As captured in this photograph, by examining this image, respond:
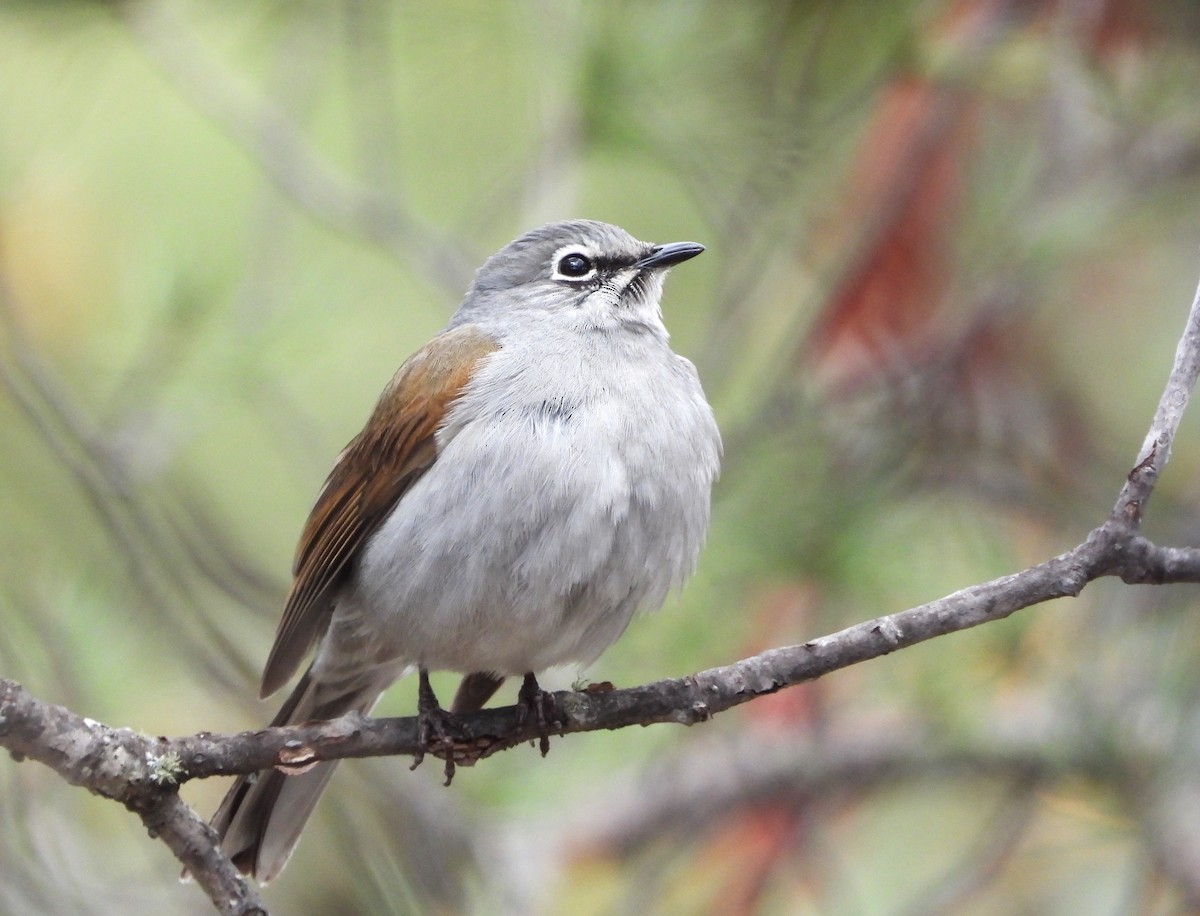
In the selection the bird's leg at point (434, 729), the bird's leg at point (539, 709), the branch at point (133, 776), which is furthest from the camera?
the bird's leg at point (539, 709)

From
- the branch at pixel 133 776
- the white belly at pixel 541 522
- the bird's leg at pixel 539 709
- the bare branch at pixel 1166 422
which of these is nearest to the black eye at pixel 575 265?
the white belly at pixel 541 522

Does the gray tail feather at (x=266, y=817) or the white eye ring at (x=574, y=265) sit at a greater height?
the white eye ring at (x=574, y=265)

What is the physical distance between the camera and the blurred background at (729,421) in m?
4.27

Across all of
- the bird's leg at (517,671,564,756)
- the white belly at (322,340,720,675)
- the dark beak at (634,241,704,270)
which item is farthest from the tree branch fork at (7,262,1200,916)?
the dark beak at (634,241,704,270)

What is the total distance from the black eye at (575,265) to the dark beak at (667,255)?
0.50 ft

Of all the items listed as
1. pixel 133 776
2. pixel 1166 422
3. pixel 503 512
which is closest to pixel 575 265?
pixel 503 512

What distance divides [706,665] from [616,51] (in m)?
2.15

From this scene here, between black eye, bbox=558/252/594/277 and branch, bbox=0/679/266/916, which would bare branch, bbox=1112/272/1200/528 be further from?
black eye, bbox=558/252/594/277

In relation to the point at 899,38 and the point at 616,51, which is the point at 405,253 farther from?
the point at 899,38

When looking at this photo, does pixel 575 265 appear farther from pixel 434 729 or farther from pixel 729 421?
pixel 434 729

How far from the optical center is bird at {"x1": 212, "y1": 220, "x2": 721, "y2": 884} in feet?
11.2

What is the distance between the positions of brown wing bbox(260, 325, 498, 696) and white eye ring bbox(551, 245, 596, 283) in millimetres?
413

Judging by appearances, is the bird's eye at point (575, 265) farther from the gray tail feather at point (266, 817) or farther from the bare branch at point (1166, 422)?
the bare branch at point (1166, 422)

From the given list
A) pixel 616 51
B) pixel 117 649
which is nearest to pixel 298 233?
pixel 616 51
